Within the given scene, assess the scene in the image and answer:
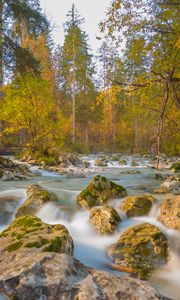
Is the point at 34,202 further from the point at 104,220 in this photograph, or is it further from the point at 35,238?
the point at 35,238

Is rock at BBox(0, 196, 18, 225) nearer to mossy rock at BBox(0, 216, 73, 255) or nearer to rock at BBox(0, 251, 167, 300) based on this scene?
mossy rock at BBox(0, 216, 73, 255)

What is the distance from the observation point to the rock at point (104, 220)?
4918mm

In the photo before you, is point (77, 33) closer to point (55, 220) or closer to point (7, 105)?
point (7, 105)

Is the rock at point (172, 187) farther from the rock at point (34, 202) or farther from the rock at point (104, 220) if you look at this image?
the rock at point (34, 202)

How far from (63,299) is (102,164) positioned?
1586 cm

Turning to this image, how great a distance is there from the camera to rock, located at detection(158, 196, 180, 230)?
16.2 feet

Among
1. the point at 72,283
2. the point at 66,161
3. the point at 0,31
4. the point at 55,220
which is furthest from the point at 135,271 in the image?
the point at 66,161

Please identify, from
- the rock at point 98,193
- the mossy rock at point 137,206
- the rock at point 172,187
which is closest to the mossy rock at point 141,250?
the mossy rock at point 137,206

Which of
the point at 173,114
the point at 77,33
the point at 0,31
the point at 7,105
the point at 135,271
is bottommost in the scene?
the point at 135,271

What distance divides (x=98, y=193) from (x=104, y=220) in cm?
139

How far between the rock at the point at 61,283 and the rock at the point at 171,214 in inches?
105

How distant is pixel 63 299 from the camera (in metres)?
2.20

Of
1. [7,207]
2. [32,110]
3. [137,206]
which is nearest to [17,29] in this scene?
[32,110]

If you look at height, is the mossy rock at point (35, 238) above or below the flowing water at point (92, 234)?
above
